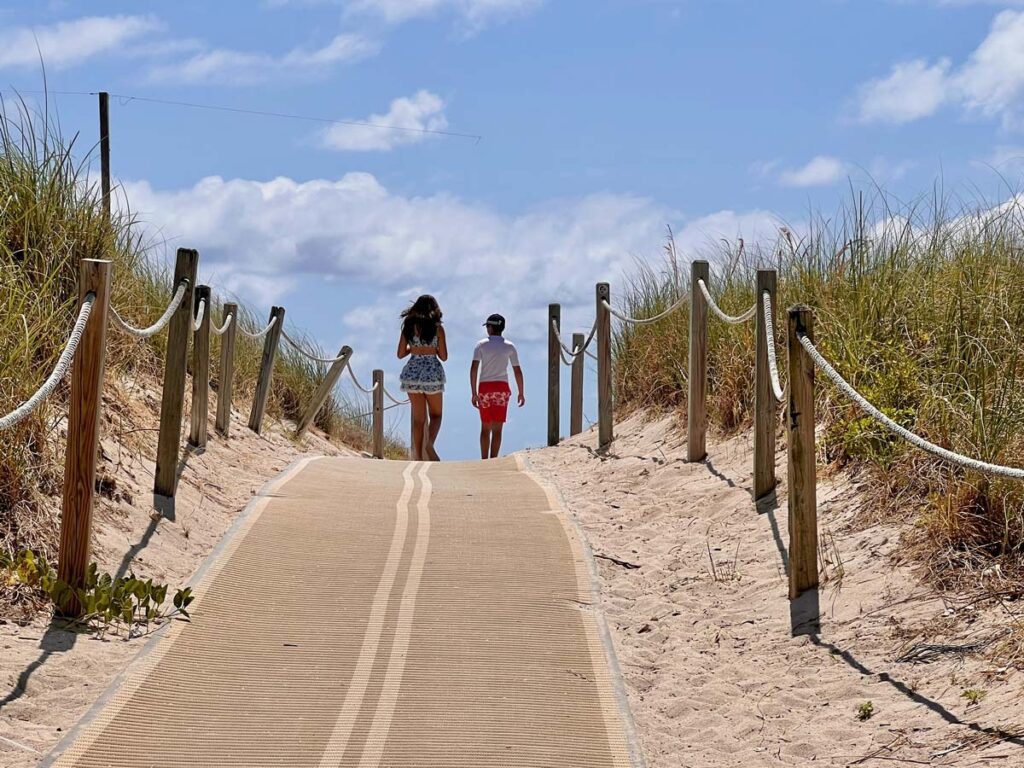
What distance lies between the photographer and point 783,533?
24.3 ft

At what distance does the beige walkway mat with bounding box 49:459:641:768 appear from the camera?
15.9ft

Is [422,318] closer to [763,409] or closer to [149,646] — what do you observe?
[763,409]

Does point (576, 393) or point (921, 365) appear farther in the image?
point (576, 393)

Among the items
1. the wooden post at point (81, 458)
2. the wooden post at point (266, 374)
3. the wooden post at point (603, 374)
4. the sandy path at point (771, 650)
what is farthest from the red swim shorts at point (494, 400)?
the wooden post at point (81, 458)

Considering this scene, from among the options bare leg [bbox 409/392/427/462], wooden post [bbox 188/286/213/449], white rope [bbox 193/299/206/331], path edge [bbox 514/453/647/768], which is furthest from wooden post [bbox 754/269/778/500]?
bare leg [bbox 409/392/427/462]

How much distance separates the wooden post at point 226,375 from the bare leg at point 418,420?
7.15 ft

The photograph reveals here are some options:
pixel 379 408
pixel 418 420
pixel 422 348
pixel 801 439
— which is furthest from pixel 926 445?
pixel 379 408

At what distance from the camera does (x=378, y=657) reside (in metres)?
5.80

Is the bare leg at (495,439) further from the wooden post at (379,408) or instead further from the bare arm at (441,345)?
the wooden post at (379,408)

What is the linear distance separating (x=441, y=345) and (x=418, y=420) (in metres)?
0.93

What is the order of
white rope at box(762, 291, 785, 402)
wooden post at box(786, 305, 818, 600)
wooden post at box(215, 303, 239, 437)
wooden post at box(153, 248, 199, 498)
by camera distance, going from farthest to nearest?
wooden post at box(215, 303, 239, 437) < wooden post at box(153, 248, 199, 498) < white rope at box(762, 291, 785, 402) < wooden post at box(786, 305, 818, 600)

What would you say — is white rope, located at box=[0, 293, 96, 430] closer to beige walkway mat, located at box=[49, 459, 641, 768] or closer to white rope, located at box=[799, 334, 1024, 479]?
beige walkway mat, located at box=[49, 459, 641, 768]

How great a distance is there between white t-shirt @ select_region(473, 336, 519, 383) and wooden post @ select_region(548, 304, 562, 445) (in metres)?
0.99

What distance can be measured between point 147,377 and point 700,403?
4565 mm
